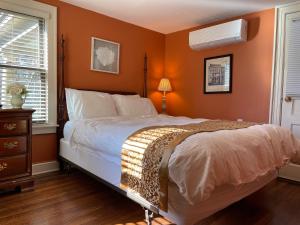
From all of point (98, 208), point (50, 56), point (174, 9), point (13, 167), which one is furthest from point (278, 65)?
point (13, 167)

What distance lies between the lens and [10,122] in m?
2.32

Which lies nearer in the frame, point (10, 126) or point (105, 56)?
point (10, 126)

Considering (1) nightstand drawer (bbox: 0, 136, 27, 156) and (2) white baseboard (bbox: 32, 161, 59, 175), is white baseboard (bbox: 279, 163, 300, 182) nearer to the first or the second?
(2) white baseboard (bbox: 32, 161, 59, 175)

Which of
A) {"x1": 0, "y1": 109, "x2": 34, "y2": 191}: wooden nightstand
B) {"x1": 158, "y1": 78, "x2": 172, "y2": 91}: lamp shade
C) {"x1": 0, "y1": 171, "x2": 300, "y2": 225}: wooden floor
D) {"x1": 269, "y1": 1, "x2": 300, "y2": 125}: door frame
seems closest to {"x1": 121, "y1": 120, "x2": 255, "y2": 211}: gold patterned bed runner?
{"x1": 0, "y1": 171, "x2": 300, "y2": 225}: wooden floor

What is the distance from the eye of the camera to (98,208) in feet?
6.82

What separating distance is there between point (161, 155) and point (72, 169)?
2.05m

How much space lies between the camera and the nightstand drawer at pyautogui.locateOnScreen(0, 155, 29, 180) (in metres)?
2.30

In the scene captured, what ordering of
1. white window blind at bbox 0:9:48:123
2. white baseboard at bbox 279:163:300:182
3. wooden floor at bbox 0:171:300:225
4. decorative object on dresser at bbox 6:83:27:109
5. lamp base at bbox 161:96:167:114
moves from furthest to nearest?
lamp base at bbox 161:96:167:114 < white baseboard at bbox 279:163:300:182 < white window blind at bbox 0:9:48:123 < decorative object on dresser at bbox 6:83:27:109 < wooden floor at bbox 0:171:300:225

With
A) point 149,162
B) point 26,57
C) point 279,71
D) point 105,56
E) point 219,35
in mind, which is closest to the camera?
point 149,162

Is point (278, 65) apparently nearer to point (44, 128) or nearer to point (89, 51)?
point (89, 51)

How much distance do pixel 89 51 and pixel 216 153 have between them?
2.63 meters

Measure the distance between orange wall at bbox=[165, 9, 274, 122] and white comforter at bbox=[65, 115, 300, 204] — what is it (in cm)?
121

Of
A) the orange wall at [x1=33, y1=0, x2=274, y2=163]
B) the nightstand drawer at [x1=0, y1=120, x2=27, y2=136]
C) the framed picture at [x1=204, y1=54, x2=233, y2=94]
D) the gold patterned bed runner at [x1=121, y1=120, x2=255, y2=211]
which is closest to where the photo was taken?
the gold patterned bed runner at [x1=121, y1=120, x2=255, y2=211]

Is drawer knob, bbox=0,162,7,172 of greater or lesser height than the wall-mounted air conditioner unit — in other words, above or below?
below
